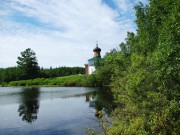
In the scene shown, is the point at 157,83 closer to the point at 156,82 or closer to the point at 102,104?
the point at 156,82

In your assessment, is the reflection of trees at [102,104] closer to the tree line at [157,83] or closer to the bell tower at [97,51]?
the tree line at [157,83]

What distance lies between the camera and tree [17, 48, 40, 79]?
371ft

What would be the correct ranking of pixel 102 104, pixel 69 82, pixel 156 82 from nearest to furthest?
pixel 156 82, pixel 102 104, pixel 69 82

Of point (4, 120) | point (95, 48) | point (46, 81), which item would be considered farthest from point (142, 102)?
point (95, 48)

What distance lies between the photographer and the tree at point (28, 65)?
113 meters

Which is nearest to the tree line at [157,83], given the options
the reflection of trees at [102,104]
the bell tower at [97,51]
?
the reflection of trees at [102,104]

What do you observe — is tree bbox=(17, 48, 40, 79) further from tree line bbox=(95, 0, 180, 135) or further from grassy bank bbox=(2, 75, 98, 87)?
tree line bbox=(95, 0, 180, 135)

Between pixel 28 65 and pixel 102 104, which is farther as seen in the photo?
pixel 28 65

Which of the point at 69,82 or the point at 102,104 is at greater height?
the point at 69,82

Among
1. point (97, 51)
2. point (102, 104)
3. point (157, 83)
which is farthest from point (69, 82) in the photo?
point (157, 83)

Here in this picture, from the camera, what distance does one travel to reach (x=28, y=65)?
113 meters

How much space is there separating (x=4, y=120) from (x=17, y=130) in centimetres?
525

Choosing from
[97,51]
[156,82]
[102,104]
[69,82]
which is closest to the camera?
[156,82]

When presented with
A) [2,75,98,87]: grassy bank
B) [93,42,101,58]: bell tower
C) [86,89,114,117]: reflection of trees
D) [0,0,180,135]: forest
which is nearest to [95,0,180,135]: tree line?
[0,0,180,135]: forest
